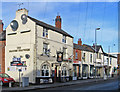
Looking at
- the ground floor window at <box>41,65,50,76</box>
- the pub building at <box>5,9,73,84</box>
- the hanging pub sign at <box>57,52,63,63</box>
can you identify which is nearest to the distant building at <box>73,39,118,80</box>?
the hanging pub sign at <box>57,52,63,63</box>

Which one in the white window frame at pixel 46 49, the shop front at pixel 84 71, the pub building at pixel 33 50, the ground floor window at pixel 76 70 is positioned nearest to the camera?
the pub building at pixel 33 50

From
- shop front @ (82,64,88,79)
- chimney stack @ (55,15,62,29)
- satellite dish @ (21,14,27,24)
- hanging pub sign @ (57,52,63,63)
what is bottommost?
shop front @ (82,64,88,79)

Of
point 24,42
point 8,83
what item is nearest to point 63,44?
point 24,42

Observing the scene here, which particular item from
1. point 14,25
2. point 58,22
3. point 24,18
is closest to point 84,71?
point 58,22

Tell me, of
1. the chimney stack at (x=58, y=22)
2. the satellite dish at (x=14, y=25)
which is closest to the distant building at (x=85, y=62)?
the chimney stack at (x=58, y=22)

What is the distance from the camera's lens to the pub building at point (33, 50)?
74.8 feet

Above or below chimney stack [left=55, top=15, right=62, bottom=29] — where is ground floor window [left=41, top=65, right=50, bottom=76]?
below

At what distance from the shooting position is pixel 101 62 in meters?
44.5

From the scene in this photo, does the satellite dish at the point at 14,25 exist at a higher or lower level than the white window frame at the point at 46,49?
higher

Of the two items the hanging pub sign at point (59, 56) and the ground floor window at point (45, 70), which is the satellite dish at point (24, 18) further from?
the hanging pub sign at point (59, 56)

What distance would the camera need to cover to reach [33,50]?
22750 mm

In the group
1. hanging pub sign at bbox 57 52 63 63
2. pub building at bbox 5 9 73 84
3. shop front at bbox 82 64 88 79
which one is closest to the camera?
pub building at bbox 5 9 73 84

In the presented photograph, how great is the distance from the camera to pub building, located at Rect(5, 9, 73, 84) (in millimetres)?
22797

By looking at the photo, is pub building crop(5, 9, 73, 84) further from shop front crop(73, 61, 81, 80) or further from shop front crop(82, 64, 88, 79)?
shop front crop(82, 64, 88, 79)
